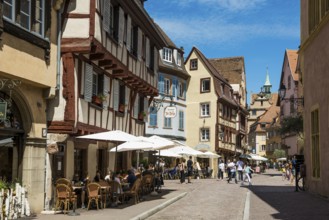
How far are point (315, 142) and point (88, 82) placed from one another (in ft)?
34.5

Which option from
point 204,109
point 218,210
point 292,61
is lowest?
point 218,210

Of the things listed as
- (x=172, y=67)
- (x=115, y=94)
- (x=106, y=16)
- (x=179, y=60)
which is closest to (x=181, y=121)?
(x=172, y=67)

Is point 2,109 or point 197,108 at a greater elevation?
point 197,108

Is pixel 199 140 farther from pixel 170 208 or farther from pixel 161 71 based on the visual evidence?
pixel 170 208

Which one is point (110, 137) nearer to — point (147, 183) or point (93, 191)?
point (93, 191)

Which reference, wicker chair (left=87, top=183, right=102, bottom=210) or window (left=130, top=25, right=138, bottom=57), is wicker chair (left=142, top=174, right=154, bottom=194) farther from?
window (left=130, top=25, right=138, bottom=57)

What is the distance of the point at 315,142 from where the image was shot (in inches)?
899

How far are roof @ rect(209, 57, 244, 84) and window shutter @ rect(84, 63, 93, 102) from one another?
5219cm

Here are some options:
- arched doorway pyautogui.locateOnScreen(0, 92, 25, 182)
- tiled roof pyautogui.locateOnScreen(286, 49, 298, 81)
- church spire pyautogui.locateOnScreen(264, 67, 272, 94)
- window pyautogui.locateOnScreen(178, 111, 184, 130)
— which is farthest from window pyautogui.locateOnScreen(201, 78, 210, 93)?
church spire pyautogui.locateOnScreen(264, 67, 272, 94)

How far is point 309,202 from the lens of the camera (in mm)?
18797

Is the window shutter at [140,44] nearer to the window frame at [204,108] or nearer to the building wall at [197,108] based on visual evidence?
the building wall at [197,108]

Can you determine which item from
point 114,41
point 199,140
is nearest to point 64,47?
point 114,41

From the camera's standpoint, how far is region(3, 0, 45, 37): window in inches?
511

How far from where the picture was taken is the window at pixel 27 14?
1298cm
